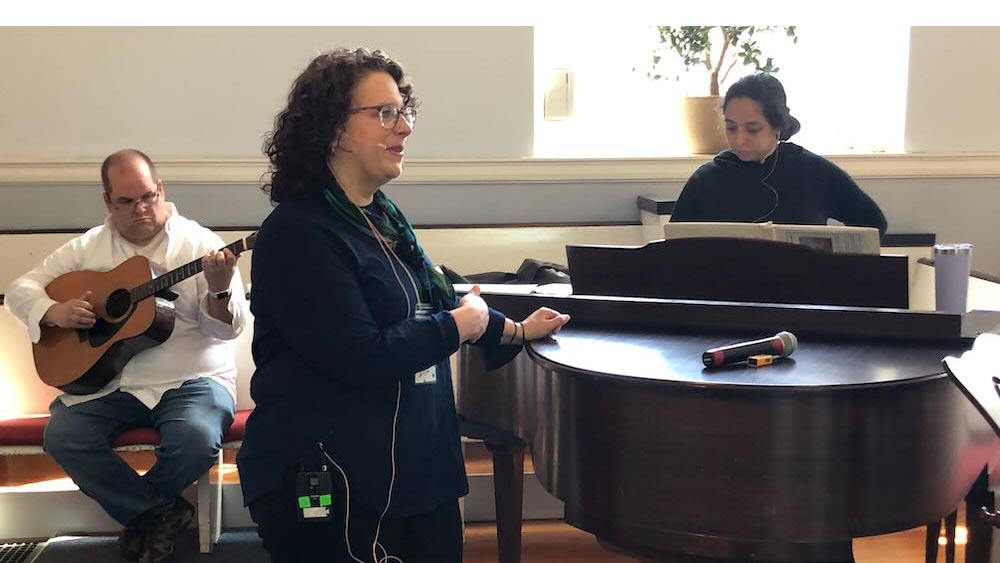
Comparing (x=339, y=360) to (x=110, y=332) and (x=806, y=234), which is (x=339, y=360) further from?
(x=110, y=332)

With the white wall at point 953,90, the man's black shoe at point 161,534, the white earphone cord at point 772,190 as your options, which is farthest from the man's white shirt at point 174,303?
the white wall at point 953,90

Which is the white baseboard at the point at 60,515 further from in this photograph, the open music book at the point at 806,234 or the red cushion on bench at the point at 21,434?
the open music book at the point at 806,234

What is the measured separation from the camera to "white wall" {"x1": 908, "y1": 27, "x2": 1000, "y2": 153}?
3863 mm

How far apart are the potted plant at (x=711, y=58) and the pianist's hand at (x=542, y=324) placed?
2.11 metres

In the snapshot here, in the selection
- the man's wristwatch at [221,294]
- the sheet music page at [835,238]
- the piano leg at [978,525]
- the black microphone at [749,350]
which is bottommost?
the piano leg at [978,525]

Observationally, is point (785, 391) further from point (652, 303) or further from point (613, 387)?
point (652, 303)

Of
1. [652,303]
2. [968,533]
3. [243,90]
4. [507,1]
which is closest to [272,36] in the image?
[243,90]

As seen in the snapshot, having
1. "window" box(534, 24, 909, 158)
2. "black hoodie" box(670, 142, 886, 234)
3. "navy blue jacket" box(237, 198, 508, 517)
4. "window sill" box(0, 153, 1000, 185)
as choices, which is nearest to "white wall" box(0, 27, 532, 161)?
"window sill" box(0, 153, 1000, 185)

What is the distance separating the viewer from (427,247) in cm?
374

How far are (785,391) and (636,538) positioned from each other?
33 centimetres

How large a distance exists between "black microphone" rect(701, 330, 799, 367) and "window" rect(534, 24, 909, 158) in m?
2.27

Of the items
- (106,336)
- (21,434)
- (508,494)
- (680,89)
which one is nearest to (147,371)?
(106,336)

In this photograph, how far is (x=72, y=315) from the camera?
282cm

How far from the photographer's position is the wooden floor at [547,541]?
2.98 m
